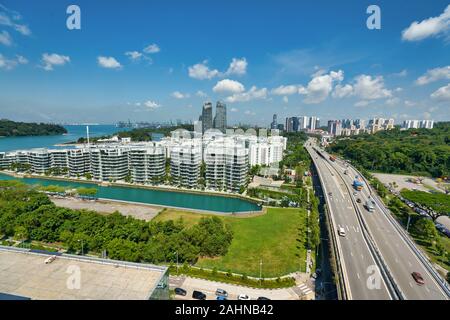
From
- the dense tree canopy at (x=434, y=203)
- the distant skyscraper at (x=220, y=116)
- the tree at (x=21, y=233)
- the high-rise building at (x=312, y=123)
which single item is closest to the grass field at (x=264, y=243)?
the tree at (x=21, y=233)

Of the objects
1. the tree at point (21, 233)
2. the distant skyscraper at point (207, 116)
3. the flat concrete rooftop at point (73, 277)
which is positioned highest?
the distant skyscraper at point (207, 116)

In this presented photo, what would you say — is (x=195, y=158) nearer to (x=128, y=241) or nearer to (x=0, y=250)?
(x=128, y=241)

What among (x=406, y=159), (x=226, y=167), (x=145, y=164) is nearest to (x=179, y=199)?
(x=226, y=167)

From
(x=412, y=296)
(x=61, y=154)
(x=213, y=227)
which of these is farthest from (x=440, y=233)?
(x=61, y=154)

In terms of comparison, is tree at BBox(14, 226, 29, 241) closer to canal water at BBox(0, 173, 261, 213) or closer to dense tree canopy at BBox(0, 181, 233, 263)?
dense tree canopy at BBox(0, 181, 233, 263)

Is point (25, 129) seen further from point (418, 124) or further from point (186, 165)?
point (418, 124)

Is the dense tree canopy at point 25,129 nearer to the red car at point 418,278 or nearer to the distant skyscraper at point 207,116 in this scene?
the distant skyscraper at point 207,116
